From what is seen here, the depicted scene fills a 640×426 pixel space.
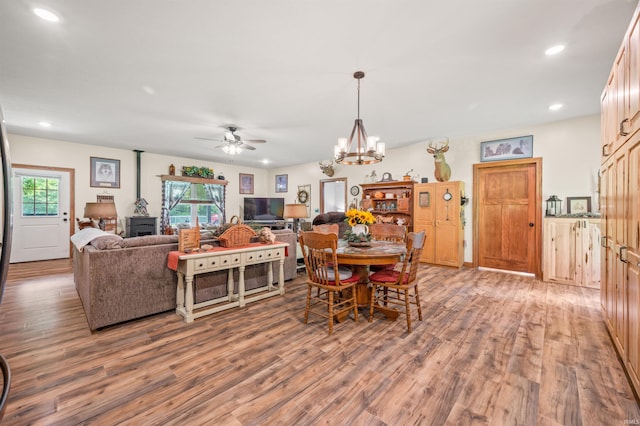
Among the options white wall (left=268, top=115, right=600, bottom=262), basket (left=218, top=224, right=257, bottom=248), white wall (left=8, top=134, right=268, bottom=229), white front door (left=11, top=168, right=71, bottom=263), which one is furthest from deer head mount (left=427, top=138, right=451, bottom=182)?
white front door (left=11, top=168, right=71, bottom=263)

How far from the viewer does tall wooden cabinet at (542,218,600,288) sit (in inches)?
154

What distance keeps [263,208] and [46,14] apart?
270 inches

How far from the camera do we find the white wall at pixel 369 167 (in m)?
4.32

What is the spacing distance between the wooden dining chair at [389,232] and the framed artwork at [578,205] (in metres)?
2.75

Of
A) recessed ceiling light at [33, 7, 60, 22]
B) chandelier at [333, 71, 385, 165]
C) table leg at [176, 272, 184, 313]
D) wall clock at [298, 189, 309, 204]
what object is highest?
recessed ceiling light at [33, 7, 60, 22]

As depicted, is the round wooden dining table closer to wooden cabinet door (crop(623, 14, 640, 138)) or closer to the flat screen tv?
wooden cabinet door (crop(623, 14, 640, 138))

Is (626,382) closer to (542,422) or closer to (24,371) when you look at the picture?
(542,422)

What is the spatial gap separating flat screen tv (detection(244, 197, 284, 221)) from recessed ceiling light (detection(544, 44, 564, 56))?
7.18 meters

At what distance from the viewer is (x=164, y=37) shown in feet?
7.79

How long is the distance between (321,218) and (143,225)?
4420mm

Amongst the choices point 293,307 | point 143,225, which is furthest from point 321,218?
point 143,225

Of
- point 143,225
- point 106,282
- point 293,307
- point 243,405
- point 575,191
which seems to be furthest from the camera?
point 143,225

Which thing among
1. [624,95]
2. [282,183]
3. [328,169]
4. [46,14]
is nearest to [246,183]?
[282,183]

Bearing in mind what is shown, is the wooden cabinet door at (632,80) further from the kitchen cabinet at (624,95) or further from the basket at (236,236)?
the basket at (236,236)
